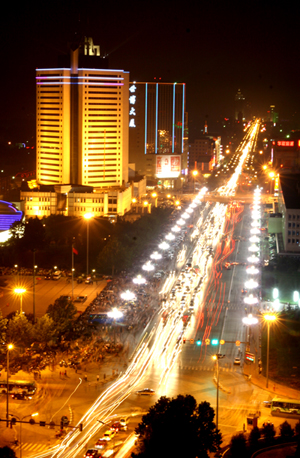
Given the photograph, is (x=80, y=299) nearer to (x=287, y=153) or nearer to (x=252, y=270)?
(x=252, y=270)

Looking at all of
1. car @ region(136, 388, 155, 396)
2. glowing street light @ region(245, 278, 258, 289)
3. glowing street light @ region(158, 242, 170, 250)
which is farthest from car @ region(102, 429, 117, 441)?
glowing street light @ region(158, 242, 170, 250)

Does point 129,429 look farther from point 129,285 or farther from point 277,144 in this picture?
point 277,144

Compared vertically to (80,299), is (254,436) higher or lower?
lower

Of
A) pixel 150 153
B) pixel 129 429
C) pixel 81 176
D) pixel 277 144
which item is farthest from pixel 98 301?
pixel 277 144

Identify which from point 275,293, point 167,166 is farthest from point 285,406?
point 167,166

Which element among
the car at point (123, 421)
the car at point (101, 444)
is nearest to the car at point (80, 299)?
the car at point (123, 421)

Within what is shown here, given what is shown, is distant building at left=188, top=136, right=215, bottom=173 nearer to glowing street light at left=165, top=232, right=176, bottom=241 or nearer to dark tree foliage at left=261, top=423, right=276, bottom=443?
glowing street light at left=165, top=232, right=176, bottom=241
